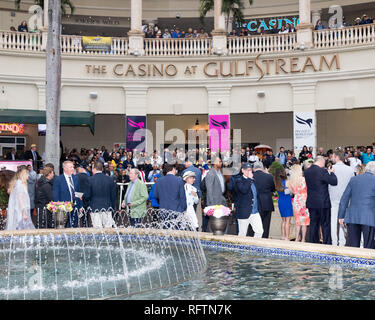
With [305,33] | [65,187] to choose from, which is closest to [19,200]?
[65,187]

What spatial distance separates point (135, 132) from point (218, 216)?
16946mm

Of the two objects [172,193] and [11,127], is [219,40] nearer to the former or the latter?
[11,127]

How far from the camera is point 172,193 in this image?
1079 centimetres

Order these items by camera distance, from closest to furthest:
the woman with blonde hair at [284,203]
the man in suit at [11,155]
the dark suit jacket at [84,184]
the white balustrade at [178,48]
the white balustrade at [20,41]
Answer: the dark suit jacket at [84,184], the woman with blonde hair at [284,203], the man in suit at [11,155], the white balustrade at [20,41], the white balustrade at [178,48]

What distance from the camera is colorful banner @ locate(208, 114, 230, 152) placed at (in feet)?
86.4

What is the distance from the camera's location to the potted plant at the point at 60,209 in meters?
10.6

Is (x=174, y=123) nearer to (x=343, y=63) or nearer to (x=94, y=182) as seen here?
(x=343, y=63)

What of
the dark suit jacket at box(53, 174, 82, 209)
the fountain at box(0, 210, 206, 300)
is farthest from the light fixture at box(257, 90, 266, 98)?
the dark suit jacket at box(53, 174, 82, 209)

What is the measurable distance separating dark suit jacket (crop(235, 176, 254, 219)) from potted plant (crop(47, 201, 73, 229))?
3489 millimetres

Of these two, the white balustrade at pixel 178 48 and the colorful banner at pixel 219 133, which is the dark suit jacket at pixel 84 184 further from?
the white balustrade at pixel 178 48

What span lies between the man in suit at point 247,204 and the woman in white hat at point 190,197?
98cm

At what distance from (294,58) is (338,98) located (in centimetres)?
293

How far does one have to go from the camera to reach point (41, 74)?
86.3 ft

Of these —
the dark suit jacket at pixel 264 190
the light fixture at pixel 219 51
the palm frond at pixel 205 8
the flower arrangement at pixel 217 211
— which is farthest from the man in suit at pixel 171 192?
the palm frond at pixel 205 8
